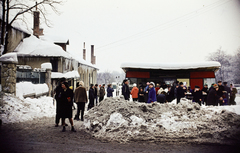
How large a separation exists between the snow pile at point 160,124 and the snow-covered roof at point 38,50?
49.1 feet

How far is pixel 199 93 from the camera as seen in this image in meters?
11.2

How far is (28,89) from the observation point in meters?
12.3

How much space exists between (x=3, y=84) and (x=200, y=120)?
938cm

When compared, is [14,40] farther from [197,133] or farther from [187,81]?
[197,133]

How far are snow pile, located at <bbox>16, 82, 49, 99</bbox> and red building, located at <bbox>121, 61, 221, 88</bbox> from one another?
277 inches

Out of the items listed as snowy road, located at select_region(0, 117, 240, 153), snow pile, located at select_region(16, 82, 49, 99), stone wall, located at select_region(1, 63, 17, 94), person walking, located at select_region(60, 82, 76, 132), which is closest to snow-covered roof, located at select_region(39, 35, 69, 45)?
snow pile, located at select_region(16, 82, 49, 99)

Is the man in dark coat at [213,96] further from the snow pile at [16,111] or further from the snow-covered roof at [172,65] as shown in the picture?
the snow pile at [16,111]

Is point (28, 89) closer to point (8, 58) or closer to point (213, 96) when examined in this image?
point (8, 58)

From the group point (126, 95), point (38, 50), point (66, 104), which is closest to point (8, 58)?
point (66, 104)

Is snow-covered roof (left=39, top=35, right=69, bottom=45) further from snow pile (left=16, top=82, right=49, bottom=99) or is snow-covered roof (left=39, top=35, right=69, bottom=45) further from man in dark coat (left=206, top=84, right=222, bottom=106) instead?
man in dark coat (left=206, top=84, right=222, bottom=106)

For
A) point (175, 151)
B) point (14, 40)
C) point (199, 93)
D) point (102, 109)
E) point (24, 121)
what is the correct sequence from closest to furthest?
point (175, 151)
point (102, 109)
point (24, 121)
point (199, 93)
point (14, 40)

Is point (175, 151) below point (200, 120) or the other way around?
below

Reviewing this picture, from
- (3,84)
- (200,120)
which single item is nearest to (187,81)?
(200,120)

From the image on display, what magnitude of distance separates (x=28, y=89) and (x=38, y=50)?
9.86 metres
